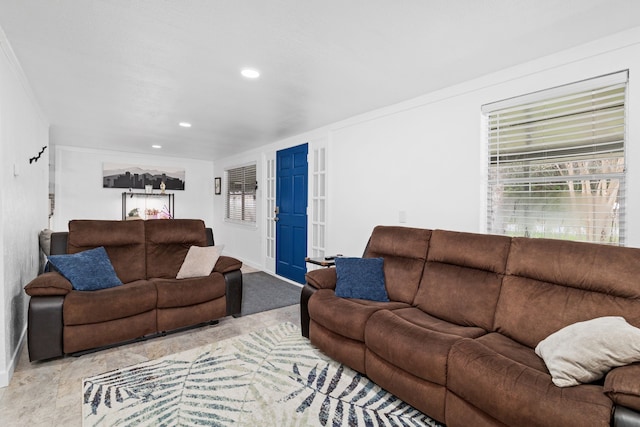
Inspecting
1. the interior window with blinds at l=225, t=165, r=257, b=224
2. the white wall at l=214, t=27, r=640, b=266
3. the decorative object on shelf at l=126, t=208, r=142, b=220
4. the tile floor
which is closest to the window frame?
the interior window with blinds at l=225, t=165, r=257, b=224

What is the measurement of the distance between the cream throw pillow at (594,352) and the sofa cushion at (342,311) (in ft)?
3.56

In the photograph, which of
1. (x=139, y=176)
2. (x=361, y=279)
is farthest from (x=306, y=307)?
(x=139, y=176)

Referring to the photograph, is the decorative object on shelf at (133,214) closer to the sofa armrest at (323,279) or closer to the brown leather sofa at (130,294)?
the brown leather sofa at (130,294)

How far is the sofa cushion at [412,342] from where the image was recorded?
1.79m

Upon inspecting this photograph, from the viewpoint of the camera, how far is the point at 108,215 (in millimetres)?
6797

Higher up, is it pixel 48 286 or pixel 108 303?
pixel 48 286

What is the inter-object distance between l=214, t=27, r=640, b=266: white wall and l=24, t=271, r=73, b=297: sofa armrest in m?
2.80

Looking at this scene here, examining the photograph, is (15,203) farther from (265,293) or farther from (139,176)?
(139,176)

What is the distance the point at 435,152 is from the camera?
3127mm

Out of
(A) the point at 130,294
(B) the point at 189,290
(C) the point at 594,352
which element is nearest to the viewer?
(C) the point at 594,352

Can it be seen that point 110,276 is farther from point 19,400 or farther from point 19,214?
point 19,400

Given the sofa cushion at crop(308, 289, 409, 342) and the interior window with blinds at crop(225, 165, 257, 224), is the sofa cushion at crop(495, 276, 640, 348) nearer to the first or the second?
the sofa cushion at crop(308, 289, 409, 342)

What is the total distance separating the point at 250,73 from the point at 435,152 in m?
1.83

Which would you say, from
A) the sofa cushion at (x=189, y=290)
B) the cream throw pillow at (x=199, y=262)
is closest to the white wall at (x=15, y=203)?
the sofa cushion at (x=189, y=290)
